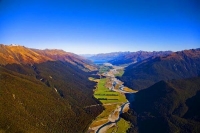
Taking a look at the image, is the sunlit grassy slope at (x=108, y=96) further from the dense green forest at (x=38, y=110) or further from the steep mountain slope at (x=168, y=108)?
the dense green forest at (x=38, y=110)

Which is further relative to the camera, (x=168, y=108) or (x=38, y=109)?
(x=168, y=108)

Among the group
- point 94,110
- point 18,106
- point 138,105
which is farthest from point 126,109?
point 18,106

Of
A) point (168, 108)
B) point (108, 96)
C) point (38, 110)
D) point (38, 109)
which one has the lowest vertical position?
point (108, 96)

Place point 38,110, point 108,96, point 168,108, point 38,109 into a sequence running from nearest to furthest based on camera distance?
point 38,110 < point 38,109 < point 168,108 < point 108,96

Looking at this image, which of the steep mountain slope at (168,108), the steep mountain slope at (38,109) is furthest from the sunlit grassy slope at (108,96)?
the steep mountain slope at (38,109)

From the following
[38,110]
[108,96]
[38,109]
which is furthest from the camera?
[108,96]

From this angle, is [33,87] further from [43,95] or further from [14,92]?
[14,92]

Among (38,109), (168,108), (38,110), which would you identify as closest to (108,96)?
(168,108)

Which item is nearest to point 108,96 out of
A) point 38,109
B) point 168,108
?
point 168,108

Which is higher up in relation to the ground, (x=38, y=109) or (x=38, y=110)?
(x=38, y=109)

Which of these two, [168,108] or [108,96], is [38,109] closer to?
[168,108]
